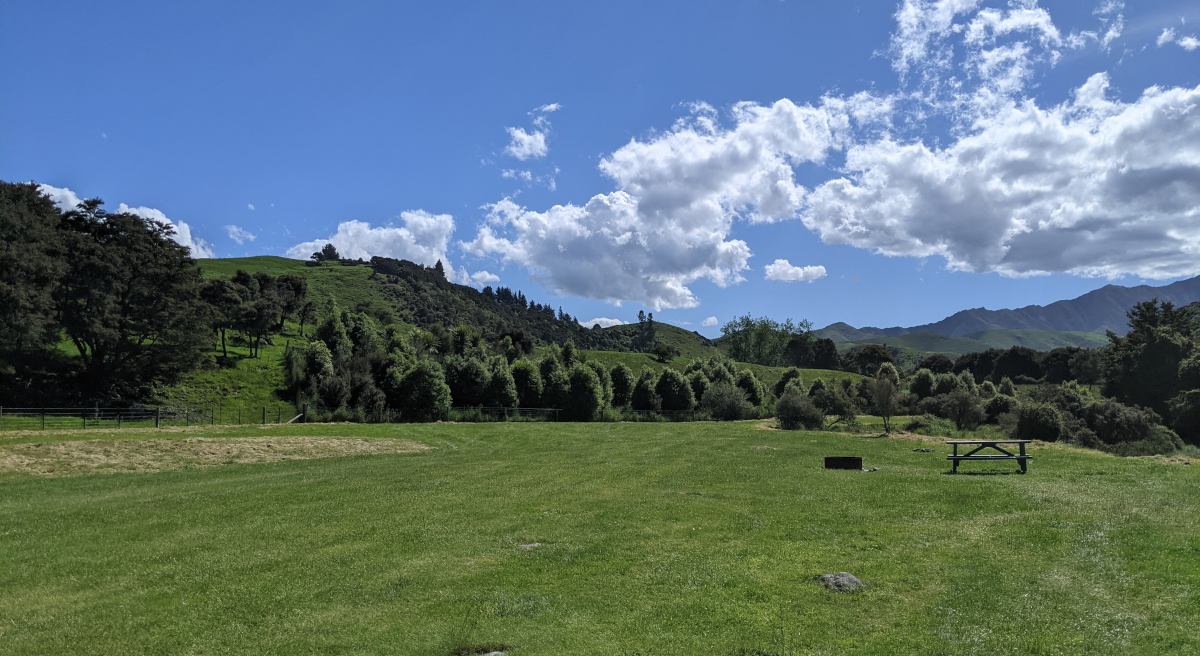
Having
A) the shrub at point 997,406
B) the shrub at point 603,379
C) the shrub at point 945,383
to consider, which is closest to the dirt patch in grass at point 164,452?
the shrub at point 603,379

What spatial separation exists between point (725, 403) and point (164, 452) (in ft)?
192

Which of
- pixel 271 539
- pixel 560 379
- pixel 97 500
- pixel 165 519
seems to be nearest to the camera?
pixel 271 539

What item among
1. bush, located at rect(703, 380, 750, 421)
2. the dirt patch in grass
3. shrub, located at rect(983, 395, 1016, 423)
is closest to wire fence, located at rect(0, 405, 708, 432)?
bush, located at rect(703, 380, 750, 421)

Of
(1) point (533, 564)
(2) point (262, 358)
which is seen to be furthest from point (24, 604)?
(2) point (262, 358)

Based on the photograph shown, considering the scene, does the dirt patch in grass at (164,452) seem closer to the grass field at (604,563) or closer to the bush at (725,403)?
the grass field at (604,563)

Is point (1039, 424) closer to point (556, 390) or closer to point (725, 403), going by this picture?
point (725, 403)

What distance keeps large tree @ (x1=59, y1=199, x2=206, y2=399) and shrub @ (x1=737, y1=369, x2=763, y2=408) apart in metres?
62.8

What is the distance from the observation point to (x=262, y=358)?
84750 millimetres

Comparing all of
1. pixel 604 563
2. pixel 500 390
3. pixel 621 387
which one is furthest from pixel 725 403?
pixel 604 563

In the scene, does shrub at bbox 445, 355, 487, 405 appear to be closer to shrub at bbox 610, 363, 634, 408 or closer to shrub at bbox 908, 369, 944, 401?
shrub at bbox 610, 363, 634, 408

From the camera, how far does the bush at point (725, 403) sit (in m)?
77.6

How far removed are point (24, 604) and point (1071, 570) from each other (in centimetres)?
1644

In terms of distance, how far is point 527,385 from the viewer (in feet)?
242

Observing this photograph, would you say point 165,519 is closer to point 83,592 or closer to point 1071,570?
point 83,592
